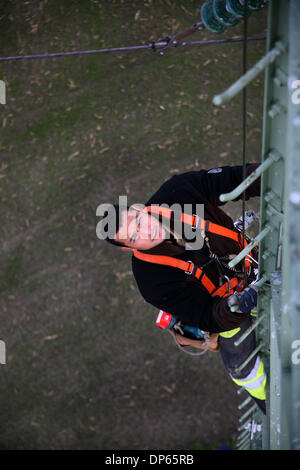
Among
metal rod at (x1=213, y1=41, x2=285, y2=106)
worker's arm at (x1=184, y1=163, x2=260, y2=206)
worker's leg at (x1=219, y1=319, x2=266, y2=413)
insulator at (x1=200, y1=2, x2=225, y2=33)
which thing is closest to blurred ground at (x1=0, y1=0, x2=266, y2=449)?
worker's leg at (x1=219, y1=319, x2=266, y2=413)

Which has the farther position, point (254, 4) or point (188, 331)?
point (188, 331)

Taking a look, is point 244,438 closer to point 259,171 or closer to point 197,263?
point 197,263

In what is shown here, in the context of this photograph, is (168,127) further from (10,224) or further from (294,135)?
(294,135)

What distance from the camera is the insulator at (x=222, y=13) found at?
1.84 m

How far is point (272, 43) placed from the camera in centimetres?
140

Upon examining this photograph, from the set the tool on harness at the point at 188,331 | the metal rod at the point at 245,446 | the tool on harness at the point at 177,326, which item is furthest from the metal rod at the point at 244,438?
the tool on harness at the point at 177,326

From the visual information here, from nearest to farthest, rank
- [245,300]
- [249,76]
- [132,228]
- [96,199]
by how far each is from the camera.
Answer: [249,76]
[245,300]
[132,228]
[96,199]

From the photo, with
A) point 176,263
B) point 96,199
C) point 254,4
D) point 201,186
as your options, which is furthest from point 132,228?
point 96,199

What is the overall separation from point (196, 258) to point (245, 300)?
0.67 meters

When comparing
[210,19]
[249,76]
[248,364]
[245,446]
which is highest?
[210,19]

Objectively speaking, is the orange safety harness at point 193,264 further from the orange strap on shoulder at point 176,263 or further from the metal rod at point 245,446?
the metal rod at point 245,446

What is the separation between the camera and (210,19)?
1.95 metres

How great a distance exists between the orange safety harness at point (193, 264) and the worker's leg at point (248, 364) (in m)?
0.35

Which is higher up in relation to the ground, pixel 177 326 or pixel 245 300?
pixel 245 300
